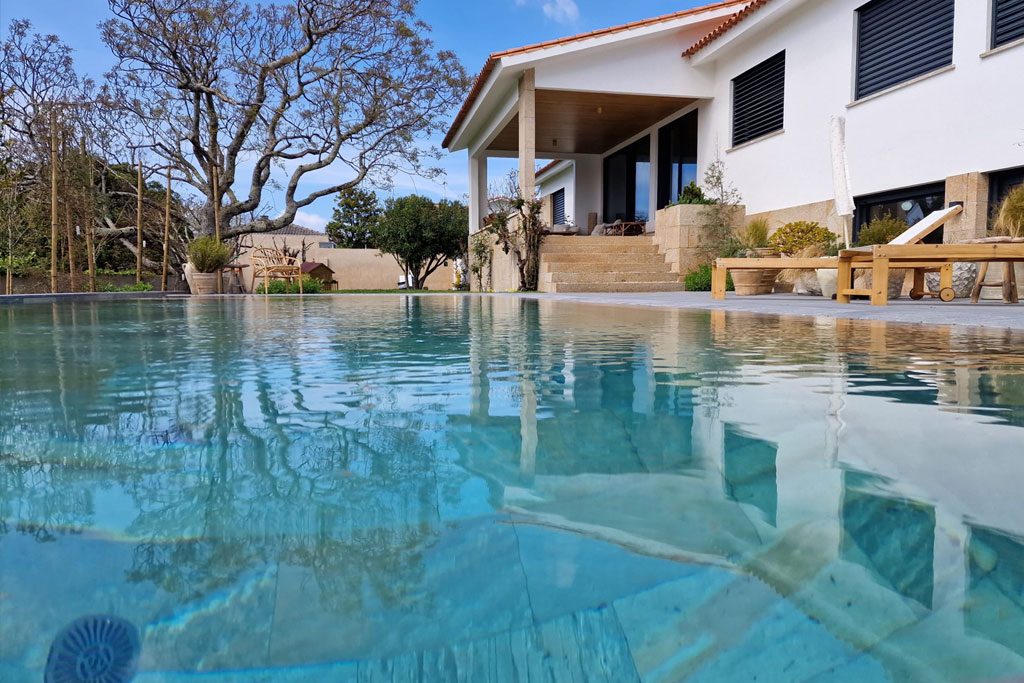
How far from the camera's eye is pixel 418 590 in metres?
0.82

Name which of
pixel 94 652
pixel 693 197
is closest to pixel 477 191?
pixel 693 197

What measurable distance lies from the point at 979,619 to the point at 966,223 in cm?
830

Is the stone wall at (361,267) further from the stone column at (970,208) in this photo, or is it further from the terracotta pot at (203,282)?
the stone column at (970,208)

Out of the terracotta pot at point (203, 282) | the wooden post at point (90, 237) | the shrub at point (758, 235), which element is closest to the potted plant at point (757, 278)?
the shrub at point (758, 235)

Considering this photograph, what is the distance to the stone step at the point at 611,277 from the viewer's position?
11.6m

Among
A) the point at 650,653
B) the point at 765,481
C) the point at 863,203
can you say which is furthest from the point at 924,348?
the point at 863,203

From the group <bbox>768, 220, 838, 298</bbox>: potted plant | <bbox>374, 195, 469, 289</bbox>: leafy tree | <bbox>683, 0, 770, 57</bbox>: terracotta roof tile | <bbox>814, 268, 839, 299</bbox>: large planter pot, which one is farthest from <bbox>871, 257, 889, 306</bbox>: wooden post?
<bbox>374, 195, 469, 289</bbox>: leafy tree

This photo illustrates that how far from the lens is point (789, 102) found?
1053 cm

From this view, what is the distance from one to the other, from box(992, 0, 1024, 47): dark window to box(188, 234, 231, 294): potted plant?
496 inches

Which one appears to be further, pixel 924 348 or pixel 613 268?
pixel 613 268

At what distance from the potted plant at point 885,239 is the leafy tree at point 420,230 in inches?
594

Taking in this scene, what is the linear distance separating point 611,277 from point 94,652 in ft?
37.1

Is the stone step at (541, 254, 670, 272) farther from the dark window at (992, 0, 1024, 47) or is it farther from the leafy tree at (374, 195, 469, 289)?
the leafy tree at (374, 195, 469, 289)

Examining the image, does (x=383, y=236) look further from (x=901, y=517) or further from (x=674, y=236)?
(x=901, y=517)
